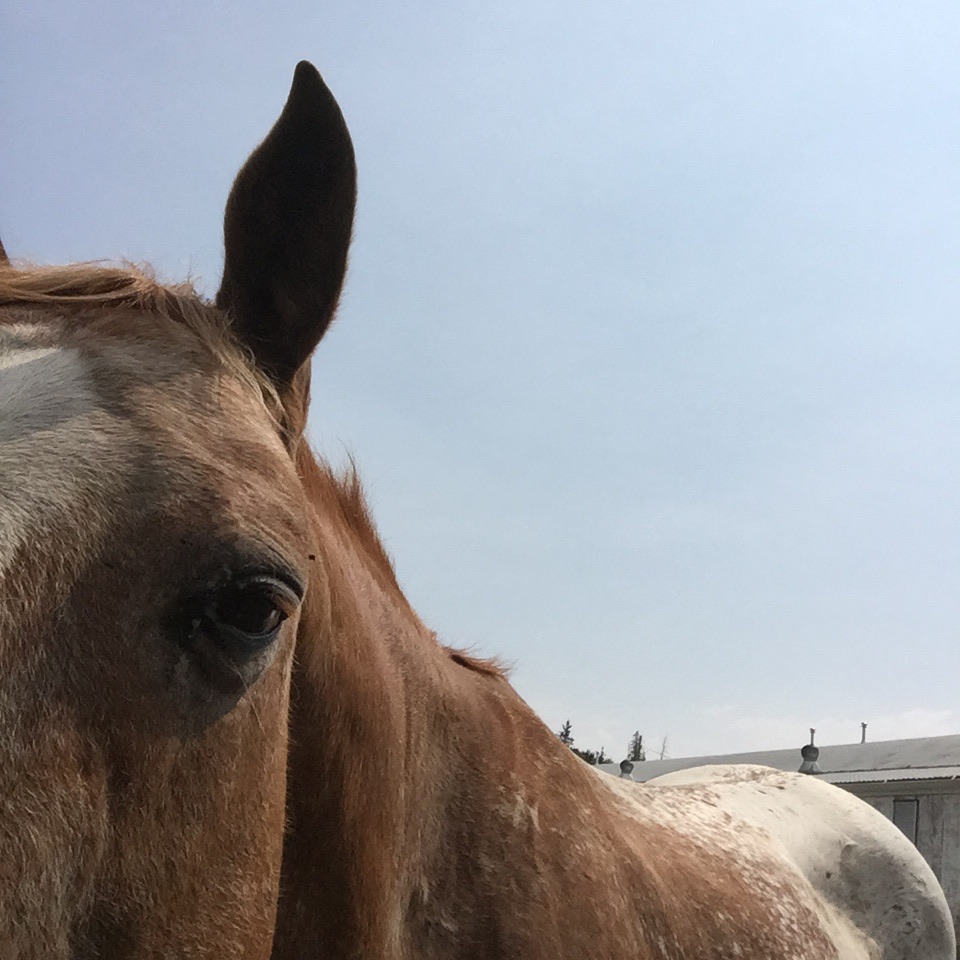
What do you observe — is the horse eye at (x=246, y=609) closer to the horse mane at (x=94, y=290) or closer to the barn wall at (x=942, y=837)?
the horse mane at (x=94, y=290)

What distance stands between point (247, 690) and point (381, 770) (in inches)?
23.3

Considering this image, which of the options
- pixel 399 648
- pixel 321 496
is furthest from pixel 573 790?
pixel 321 496

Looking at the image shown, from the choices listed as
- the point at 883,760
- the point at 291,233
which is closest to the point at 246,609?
the point at 291,233

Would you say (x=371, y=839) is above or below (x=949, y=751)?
below

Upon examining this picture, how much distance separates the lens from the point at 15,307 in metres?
1.77

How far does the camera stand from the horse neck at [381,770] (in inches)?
79.4

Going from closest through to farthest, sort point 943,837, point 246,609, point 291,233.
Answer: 1. point 246,609
2. point 291,233
3. point 943,837

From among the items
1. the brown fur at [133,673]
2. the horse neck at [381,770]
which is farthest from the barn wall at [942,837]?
the brown fur at [133,673]

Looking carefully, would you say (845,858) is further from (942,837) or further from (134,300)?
(942,837)

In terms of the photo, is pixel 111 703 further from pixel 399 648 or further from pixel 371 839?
pixel 399 648

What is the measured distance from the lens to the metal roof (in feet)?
61.5

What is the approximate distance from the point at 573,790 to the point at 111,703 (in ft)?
5.53

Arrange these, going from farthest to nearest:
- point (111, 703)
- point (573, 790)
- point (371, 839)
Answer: point (573, 790) < point (371, 839) < point (111, 703)

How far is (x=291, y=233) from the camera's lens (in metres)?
1.97
